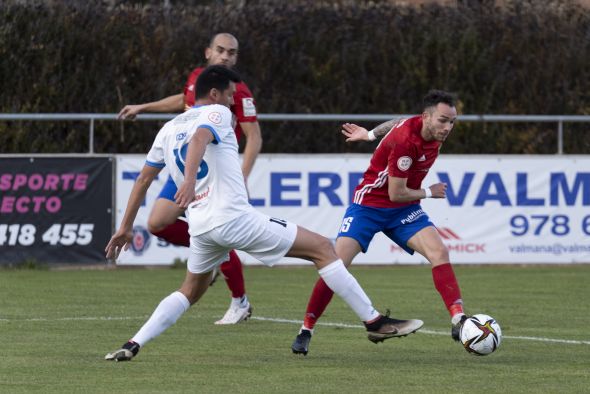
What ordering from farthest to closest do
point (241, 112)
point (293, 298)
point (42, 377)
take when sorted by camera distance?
point (293, 298) < point (241, 112) < point (42, 377)

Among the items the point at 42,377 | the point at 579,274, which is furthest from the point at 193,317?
the point at 579,274

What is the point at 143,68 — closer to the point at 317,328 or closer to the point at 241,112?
the point at 241,112

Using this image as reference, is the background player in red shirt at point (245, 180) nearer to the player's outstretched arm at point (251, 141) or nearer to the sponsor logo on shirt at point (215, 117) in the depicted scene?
the player's outstretched arm at point (251, 141)

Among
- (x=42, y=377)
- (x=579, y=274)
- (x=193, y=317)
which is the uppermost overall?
(x=42, y=377)

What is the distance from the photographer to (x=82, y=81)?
21.0 metres

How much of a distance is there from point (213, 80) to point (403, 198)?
1.89m

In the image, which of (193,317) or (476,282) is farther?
(476,282)

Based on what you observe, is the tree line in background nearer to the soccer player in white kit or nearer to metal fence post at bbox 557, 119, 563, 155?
metal fence post at bbox 557, 119, 563, 155

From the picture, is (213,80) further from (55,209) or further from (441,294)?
(55,209)

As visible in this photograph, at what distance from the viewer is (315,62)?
73.3ft

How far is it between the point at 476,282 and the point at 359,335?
19.8 feet

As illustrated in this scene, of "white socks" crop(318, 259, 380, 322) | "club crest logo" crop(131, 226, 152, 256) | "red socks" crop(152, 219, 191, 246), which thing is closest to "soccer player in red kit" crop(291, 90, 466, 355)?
"white socks" crop(318, 259, 380, 322)

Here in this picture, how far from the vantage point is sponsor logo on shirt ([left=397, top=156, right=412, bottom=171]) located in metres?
10.3

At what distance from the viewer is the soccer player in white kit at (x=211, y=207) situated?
351 inches
